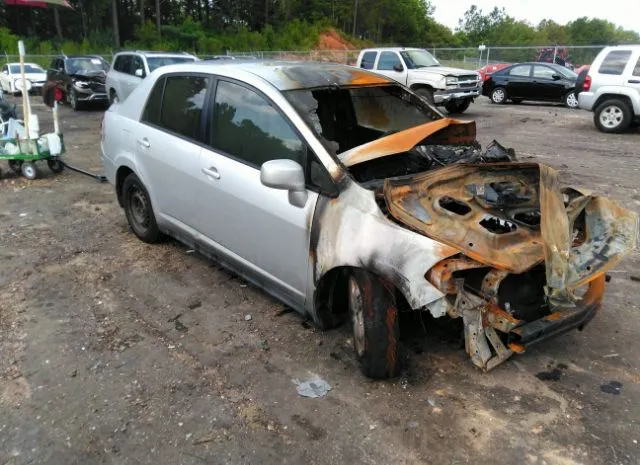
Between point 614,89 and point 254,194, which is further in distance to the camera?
point 614,89

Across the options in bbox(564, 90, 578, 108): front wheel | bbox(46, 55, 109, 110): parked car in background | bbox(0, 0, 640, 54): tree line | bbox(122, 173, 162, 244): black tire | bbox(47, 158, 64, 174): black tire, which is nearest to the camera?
bbox(122, 173, 162, 244): black tire

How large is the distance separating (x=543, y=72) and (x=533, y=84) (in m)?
0.49

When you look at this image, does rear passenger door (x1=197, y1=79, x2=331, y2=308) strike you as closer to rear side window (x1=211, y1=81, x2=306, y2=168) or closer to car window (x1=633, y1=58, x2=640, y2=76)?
rear side window (x1=211, y1=81, x2=306, y2=168)

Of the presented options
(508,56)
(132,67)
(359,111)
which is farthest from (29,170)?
(508,56)

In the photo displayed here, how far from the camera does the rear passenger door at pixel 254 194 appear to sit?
3375 mm

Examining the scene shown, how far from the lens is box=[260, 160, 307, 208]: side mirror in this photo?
3105 millimetres

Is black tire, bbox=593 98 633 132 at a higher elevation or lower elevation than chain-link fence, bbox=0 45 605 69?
lower

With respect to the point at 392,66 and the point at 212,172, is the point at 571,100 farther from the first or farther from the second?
the point at 212,172

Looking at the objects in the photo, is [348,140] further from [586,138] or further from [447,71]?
[447,71]

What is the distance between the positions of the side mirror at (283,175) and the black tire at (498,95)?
56.1 ft

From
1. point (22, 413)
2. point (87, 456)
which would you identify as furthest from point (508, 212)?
point (22, 413)

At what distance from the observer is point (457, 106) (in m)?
15.7

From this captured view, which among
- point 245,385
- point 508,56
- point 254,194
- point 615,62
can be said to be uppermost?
point 508,56

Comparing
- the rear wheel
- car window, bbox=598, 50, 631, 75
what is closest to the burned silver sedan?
car window, bbox=598, 50, 631, 75
